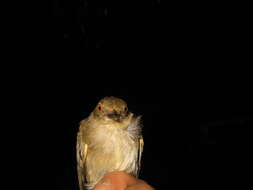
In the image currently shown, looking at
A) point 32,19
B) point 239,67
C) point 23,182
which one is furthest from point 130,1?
point 23,182

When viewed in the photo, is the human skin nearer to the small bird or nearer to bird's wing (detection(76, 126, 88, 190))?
the small bird

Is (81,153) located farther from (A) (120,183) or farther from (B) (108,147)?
(A) (120,183)

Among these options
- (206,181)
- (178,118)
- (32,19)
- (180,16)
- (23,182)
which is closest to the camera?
(32,19)

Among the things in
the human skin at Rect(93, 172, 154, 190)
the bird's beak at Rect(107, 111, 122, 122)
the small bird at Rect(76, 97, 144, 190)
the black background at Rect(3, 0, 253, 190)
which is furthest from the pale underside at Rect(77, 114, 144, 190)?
the black background at Rect(3, 0, 253, 190)

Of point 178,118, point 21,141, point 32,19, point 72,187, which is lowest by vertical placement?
point 72,187

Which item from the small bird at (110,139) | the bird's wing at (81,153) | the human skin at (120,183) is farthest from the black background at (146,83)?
the human skin at (120,183)

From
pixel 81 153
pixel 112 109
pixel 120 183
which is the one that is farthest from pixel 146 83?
pixel 120 183

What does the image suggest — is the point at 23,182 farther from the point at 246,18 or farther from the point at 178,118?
the point at 246,18
